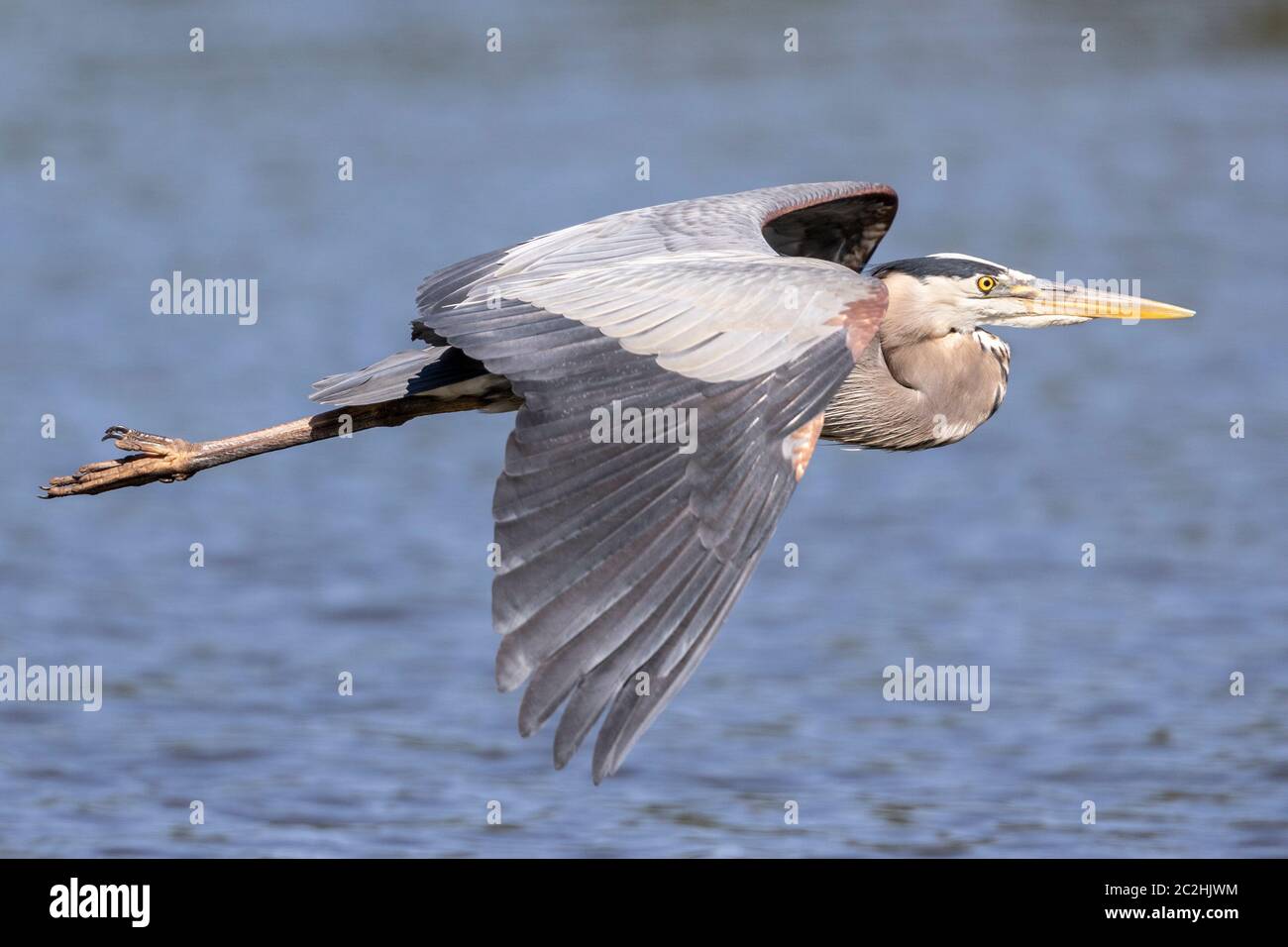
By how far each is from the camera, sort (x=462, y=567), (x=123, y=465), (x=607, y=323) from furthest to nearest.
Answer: (x=462, y=567) → (x=123, y=465) → (x=607, y=323)

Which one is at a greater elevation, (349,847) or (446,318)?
(446,318)

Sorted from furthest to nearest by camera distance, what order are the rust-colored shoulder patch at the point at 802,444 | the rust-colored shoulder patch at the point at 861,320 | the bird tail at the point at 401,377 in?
the bird tail at the point at 401,377
the rust-colored shoulder patch at the point at 861,320
the rust-colored shoulder patch at the point at 802,444

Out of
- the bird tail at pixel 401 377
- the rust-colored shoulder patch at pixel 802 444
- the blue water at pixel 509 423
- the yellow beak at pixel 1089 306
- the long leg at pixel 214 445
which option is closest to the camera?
the rust-colored shoulder patch at pixel 802 444

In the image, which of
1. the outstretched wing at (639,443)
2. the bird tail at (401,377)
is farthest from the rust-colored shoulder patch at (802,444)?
the bird tail at (401,377)

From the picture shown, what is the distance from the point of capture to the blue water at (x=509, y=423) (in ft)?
29.5

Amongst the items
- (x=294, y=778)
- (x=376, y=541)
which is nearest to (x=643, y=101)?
(x=376, y=541)

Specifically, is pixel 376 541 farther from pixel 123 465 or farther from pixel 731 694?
pixel 123 465

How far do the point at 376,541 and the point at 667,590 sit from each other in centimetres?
709

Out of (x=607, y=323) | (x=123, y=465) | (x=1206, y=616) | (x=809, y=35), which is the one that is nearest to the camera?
(x=607, y=323)

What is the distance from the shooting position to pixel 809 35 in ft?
79.4

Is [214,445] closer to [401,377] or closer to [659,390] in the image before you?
[401,377]

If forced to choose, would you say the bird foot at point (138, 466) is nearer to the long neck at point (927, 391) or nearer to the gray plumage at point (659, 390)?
the gray plumage at point (659, 390)

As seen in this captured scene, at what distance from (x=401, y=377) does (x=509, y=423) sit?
285 inches

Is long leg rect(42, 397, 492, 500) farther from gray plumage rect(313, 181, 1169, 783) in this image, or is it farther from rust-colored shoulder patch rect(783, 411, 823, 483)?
rust-colored shoulder patch rect(783, 411, 823, 483)
